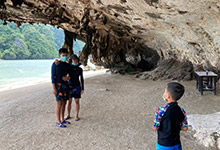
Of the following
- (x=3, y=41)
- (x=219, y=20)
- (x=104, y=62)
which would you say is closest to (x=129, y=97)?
(x=219, y=20)

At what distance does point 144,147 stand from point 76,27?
7.87 meters

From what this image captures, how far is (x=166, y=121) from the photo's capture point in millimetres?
1664

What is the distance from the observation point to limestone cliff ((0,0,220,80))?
459 cm

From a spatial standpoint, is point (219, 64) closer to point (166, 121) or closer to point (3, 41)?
point (166, 121)

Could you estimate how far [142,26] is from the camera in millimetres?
7066

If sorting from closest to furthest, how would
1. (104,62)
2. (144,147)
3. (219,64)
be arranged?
(144,147) < (219,64) < (104,62)

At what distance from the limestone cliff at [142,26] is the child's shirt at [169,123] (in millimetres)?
3065

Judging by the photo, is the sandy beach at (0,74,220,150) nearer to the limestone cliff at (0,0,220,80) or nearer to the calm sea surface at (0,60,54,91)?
the limestone cliff at (0,0,220,80)

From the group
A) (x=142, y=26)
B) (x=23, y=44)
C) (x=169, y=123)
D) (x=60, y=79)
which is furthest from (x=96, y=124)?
(x=23, y=44)

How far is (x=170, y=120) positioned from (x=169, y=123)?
3cm

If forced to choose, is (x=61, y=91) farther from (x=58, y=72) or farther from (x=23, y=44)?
(x=23, y=44)

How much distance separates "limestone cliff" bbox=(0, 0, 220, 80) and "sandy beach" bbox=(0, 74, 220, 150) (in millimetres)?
2188

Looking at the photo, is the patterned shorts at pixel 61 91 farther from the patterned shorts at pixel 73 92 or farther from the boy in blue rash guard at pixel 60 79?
the patterned shorts at pixel 73 92

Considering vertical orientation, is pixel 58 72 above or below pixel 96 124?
above
